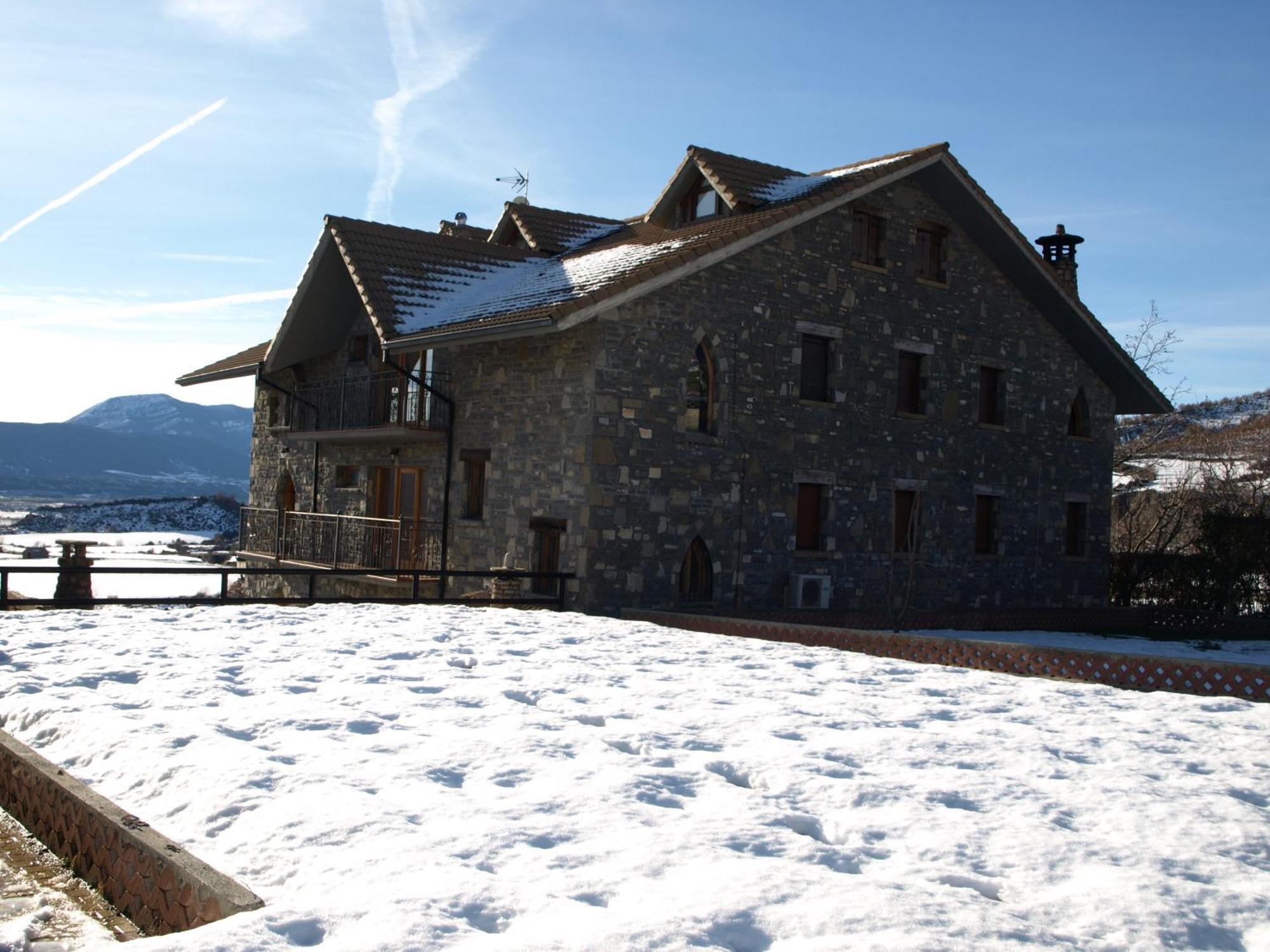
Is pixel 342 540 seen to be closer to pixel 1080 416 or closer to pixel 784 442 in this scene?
pixel 784 442

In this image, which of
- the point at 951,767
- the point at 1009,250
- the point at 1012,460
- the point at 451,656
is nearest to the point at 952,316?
the point at 1009,250

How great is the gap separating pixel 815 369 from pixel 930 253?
11.8ft

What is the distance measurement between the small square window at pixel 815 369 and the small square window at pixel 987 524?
14.5 ft

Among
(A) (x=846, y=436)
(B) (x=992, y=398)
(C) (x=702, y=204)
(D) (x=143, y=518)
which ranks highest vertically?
(C) (x=702, y=204)

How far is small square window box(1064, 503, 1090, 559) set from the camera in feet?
74.3

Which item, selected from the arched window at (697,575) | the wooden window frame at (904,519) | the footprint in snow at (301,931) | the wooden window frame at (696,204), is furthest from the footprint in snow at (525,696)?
the wooden window frame at (696,204)

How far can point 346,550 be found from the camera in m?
20.3

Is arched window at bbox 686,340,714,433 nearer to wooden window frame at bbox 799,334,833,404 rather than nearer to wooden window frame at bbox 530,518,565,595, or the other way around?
wooden window frame at bbox 799,334,833,404

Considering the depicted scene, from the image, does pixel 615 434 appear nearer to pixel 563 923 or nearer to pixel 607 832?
pixel 607 832

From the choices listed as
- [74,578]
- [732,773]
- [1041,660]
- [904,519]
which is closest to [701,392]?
[904,519]

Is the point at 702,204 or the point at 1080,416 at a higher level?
the point at 702,204

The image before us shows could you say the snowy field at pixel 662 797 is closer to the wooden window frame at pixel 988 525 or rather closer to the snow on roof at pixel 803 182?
the snow on roof at pixel 803 182

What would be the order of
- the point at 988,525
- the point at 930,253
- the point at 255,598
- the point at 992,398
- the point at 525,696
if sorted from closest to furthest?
1. the point at 525,696
2. the point at 255,598
3. the point at 930,253
4. the point at 988,525
5. the point at 992,398

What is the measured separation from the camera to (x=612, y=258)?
59.0 feet
